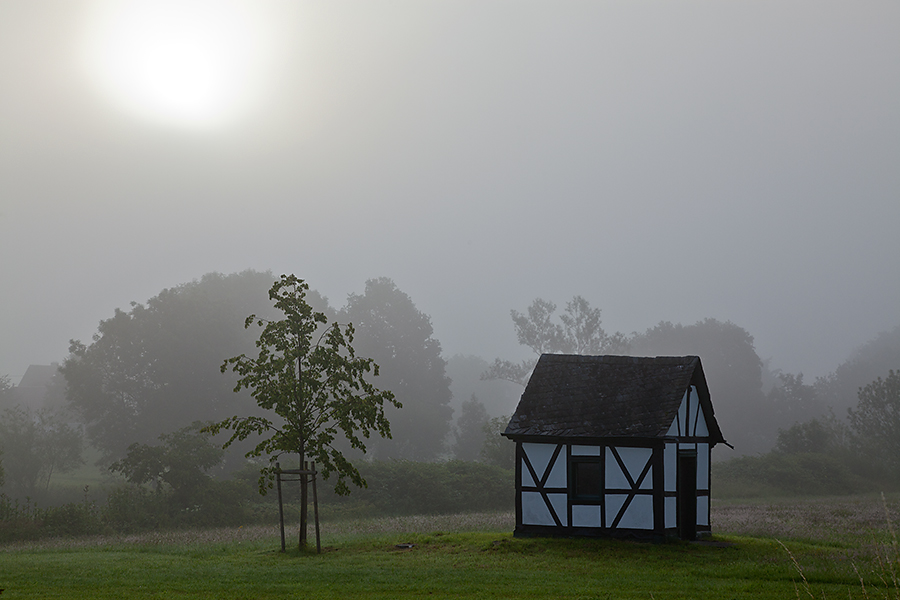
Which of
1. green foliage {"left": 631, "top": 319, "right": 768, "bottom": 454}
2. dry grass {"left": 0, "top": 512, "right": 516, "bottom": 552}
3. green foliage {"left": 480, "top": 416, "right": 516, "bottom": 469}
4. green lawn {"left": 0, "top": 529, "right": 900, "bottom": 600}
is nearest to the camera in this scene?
green lawn {"left": 0, "top": 529, "right": 900, "bottom": 600}

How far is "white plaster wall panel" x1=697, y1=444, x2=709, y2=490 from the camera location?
2434 cm

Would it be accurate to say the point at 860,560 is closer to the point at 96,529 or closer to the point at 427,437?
the point at 96,529

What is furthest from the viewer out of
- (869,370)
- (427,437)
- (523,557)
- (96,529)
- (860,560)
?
(869,370)

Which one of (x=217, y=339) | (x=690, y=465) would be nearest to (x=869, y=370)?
(x=217, y=339)

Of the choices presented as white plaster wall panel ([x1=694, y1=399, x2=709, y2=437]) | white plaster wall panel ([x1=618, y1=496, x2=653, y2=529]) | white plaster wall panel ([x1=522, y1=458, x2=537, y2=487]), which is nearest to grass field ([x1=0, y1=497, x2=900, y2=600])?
white plaster wall panel ([x1=618, y1=496, x2=653, y2=529])

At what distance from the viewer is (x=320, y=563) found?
1897 cm

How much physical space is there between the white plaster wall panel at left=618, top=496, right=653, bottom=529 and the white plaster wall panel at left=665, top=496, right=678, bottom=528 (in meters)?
0.56

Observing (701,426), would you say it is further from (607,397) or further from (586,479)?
(586,479)

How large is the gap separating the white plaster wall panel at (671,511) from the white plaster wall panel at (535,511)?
3.38 m

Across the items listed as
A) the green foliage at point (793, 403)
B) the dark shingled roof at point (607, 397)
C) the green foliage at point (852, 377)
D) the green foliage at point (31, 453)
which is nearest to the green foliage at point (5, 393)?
the green foliage at point (31, 453)

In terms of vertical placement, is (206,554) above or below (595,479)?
below

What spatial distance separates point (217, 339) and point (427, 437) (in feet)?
72.1

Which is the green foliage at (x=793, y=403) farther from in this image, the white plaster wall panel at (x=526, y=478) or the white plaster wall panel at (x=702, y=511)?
the white plaster wall panel at (x=526, y=478)

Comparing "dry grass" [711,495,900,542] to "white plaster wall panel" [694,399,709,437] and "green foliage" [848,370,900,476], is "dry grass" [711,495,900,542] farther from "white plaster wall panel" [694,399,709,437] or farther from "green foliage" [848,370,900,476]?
"green foliage" [848,370,900,476]
